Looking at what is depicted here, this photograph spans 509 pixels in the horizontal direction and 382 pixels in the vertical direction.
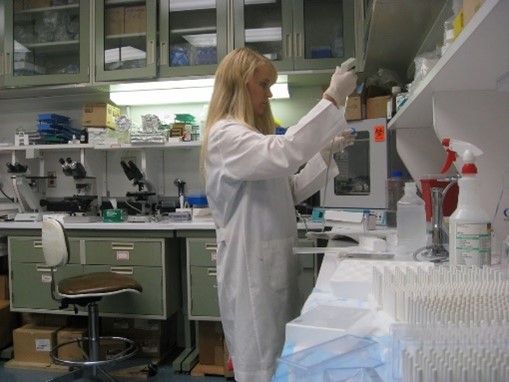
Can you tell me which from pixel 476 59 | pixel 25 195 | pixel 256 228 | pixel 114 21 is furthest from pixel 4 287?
pixel 476 59

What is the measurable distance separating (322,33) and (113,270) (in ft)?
6.47

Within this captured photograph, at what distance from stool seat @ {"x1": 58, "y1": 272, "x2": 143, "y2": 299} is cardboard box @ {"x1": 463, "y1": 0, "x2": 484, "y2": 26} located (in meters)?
1.83

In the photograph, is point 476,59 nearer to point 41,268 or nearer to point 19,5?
point 41,268

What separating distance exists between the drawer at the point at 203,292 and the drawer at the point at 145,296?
0.18 metres

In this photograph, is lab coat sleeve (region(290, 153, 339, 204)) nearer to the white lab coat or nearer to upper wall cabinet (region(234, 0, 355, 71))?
the white lab coat

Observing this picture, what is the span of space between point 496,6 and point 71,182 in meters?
3.05

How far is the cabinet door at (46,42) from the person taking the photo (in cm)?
276

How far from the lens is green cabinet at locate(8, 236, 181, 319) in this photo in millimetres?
2318

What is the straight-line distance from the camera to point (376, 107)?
2.12 metres

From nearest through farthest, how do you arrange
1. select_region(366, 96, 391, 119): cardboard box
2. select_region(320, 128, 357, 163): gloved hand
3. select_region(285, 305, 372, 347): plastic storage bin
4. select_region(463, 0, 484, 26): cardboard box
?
select_region(285, 305, 372, 347): plastic storage bin < select_region(463, 0, 484, 26): cardboard box < select_region(320, 128, 357, 163): gloved hand < select_region(366, 96, 391, 119): cardboard box

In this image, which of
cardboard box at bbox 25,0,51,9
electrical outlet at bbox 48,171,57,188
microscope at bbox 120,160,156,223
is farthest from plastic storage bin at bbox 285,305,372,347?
cardboard box at bbox 25,0,51,9

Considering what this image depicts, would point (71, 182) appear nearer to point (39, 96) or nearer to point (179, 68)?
point (39, 96)

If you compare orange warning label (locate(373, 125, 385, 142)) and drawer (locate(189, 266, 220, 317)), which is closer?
orange warning label (locate(373, 125, 385, 142))

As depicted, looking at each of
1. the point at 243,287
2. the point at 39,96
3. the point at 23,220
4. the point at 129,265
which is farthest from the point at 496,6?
the point at 39,96
